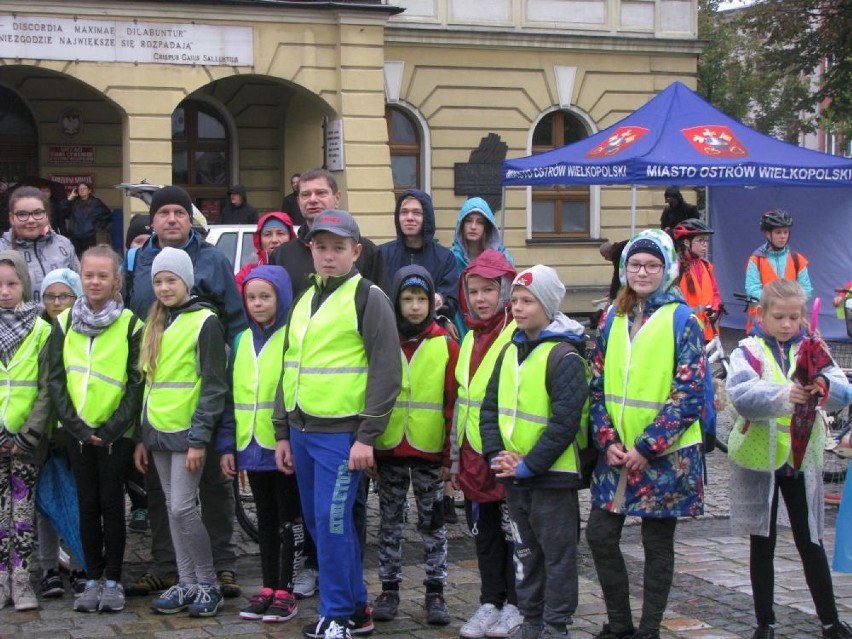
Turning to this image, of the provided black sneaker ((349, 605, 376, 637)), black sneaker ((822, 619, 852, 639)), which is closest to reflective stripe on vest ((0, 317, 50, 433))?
black sneaker ((349, 605, 376, 637))

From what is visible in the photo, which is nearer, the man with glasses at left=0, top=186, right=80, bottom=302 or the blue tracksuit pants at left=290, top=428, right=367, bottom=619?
the blue tracksuit pants at left=290, top=428, right=367, bottom=619

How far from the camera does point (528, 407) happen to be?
5293mm

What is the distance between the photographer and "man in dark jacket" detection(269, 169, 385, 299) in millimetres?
6449

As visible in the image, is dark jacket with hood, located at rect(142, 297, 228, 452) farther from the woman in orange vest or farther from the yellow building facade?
the yellow building facade

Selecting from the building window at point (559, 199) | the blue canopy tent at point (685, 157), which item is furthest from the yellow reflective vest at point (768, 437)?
the building window at point (559, 199)

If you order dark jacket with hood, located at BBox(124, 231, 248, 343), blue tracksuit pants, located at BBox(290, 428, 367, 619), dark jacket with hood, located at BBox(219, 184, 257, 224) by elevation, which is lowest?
blue tracksuit pants, located at BBox(290, 428, 367, 619)

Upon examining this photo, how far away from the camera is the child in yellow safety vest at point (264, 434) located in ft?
19.5

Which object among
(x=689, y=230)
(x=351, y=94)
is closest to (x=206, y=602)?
(x=689, y=230)

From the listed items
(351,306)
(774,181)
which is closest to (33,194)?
(351,306)

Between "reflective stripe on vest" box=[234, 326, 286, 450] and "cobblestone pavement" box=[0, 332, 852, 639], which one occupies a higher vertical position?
"reflective stripe on vest" box=[234, 326, 286, 450]

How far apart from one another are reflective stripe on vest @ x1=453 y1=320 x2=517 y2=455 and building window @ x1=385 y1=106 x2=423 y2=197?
1643 centimetres

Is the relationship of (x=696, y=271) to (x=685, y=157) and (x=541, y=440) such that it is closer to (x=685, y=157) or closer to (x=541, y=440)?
(x=685, y=157)

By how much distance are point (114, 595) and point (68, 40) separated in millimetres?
13130

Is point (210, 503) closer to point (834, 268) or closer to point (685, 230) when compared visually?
Result: point (685, 230)
